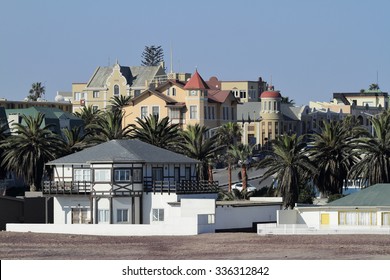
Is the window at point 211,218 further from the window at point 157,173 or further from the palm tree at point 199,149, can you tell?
the palm tree at point 199,149

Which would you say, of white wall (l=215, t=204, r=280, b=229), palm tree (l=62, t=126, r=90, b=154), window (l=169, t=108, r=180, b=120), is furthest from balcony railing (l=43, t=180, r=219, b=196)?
window (l=169, t=108, r=180, b=120)

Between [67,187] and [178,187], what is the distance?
758 cm

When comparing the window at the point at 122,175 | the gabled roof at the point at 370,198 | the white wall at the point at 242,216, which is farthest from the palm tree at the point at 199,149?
the gabled roof at the point at 370,198

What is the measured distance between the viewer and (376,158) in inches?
4493

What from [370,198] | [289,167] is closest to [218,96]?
[289,167]

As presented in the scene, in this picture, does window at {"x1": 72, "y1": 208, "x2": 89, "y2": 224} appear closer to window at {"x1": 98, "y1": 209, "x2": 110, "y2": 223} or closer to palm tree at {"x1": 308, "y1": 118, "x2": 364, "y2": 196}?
window at {"x1": 98, "y1": 209, "x2": 110, "y2": 223}

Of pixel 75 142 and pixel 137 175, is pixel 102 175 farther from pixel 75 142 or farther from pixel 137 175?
pixel 75 142

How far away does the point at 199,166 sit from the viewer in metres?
119

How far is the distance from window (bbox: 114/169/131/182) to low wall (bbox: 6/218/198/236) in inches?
261

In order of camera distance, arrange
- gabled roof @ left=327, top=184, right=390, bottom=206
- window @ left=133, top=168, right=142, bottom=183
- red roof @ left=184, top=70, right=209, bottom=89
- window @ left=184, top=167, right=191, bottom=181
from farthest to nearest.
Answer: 1. red roof @ left=184, top=70, right=209, bottom=89
2. window @ left=184, top=167, right=191, bottom=181
3. window @ left=133, top=168, right=142, bottom=183
4. gabled roof @ left=327, top=184, right=390, bottom=206

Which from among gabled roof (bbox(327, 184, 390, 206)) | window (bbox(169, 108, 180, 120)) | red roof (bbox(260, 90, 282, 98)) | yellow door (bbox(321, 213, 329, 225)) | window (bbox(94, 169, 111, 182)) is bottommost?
yellow door (bbox(321, 213, 329, 225))

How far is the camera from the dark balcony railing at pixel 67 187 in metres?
105

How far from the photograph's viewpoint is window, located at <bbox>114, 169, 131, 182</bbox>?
4129 inches
